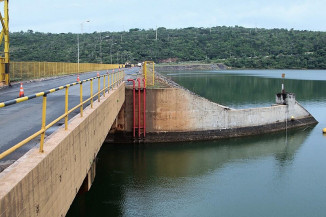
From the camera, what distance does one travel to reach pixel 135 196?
15398mm

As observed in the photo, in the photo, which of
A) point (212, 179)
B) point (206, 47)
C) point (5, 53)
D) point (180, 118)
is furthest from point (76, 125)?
point (206, 47)

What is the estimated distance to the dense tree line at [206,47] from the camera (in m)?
120

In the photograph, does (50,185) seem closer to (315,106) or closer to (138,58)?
(315,106)

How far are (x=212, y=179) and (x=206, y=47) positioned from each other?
154 meters

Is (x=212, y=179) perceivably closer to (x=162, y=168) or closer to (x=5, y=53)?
(x=162, y=168)

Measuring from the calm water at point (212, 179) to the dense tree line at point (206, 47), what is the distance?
8477 centimetres

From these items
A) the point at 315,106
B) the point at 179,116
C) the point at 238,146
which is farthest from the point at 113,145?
the point at 315,106

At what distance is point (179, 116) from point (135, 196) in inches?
379

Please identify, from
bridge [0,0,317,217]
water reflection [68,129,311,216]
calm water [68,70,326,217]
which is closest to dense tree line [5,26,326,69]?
bridge [0,0,317,217]

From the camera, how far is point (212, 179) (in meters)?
17.9

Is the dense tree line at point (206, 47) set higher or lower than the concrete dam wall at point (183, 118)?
higher

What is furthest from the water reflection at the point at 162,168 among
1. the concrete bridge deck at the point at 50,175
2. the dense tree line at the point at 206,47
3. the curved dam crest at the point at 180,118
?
→ the dense tree line at the point at 206,47

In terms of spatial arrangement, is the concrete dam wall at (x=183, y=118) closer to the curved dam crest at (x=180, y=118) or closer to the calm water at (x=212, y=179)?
the curved dam crest at (x=180, y=118)

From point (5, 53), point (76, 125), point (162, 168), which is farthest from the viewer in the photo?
point (5, 53)
